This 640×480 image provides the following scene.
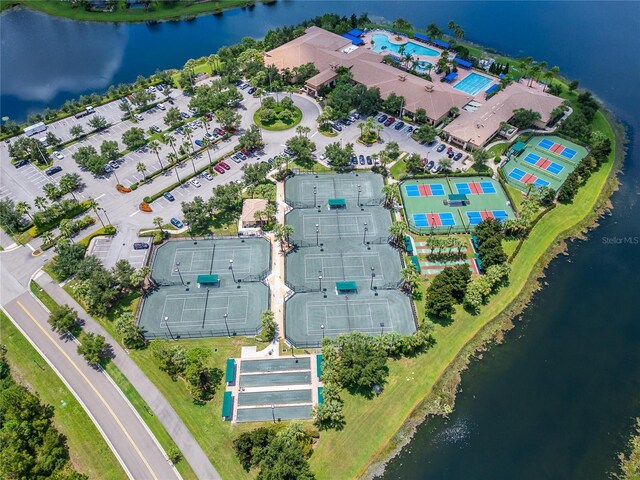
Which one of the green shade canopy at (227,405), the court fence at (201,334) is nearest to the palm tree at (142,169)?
the court fence at (201,334)

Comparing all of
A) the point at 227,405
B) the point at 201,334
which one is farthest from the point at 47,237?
the point at 227,405

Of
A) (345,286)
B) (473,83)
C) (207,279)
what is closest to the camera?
(345,286)

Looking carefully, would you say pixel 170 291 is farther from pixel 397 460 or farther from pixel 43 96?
pixel 43 96

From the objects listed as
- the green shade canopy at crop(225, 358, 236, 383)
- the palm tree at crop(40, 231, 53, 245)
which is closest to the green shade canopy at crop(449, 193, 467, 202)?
the green shade canopy at crop(225, 358, 236, 383)

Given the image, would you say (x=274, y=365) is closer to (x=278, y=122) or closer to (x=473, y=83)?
(x=278, y=122)

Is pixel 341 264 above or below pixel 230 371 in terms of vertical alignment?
above

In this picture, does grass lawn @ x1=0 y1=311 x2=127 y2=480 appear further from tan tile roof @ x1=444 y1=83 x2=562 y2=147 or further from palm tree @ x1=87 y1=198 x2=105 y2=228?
tan tile roof @ x1=444 y1=83 x2=562 y2=147

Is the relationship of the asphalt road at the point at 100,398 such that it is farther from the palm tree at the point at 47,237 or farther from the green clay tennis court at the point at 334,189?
the green clay tennis court at the point at 334,189
